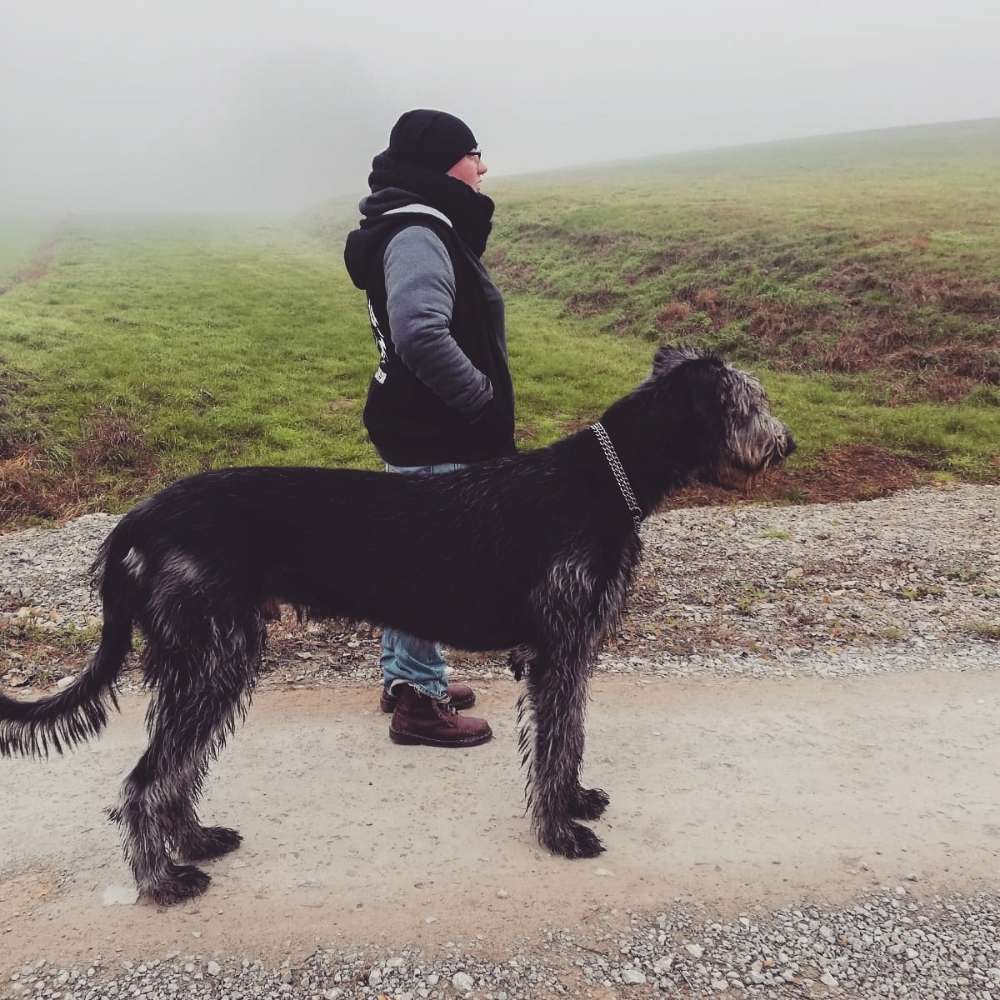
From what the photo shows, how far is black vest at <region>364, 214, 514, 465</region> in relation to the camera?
187 inches

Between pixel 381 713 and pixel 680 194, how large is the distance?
1735 inches

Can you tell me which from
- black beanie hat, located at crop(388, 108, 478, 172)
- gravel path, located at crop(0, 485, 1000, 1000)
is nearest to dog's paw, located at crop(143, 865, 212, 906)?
gravel path, located at crop(0, 485, 1000, 1000)

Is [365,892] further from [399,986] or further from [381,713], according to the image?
[381,713]

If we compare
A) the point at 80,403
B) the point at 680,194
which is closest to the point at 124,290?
the point at 80,403

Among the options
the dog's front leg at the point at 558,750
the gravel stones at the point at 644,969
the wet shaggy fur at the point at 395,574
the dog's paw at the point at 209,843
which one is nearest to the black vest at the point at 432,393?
the wet shaggy fur at the point at 395,574

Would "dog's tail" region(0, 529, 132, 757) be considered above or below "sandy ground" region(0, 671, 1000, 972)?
above

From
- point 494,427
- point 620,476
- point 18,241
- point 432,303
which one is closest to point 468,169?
point 432,303

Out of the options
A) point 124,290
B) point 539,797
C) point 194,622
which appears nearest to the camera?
point 194,622

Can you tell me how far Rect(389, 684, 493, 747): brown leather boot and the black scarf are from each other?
9.21ft

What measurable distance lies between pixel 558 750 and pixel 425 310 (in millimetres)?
2449

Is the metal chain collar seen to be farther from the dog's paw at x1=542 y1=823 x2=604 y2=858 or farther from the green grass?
the green grass

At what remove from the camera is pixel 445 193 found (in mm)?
4707

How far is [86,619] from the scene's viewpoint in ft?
23.6

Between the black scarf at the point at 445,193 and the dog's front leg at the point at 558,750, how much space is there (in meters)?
2.47
